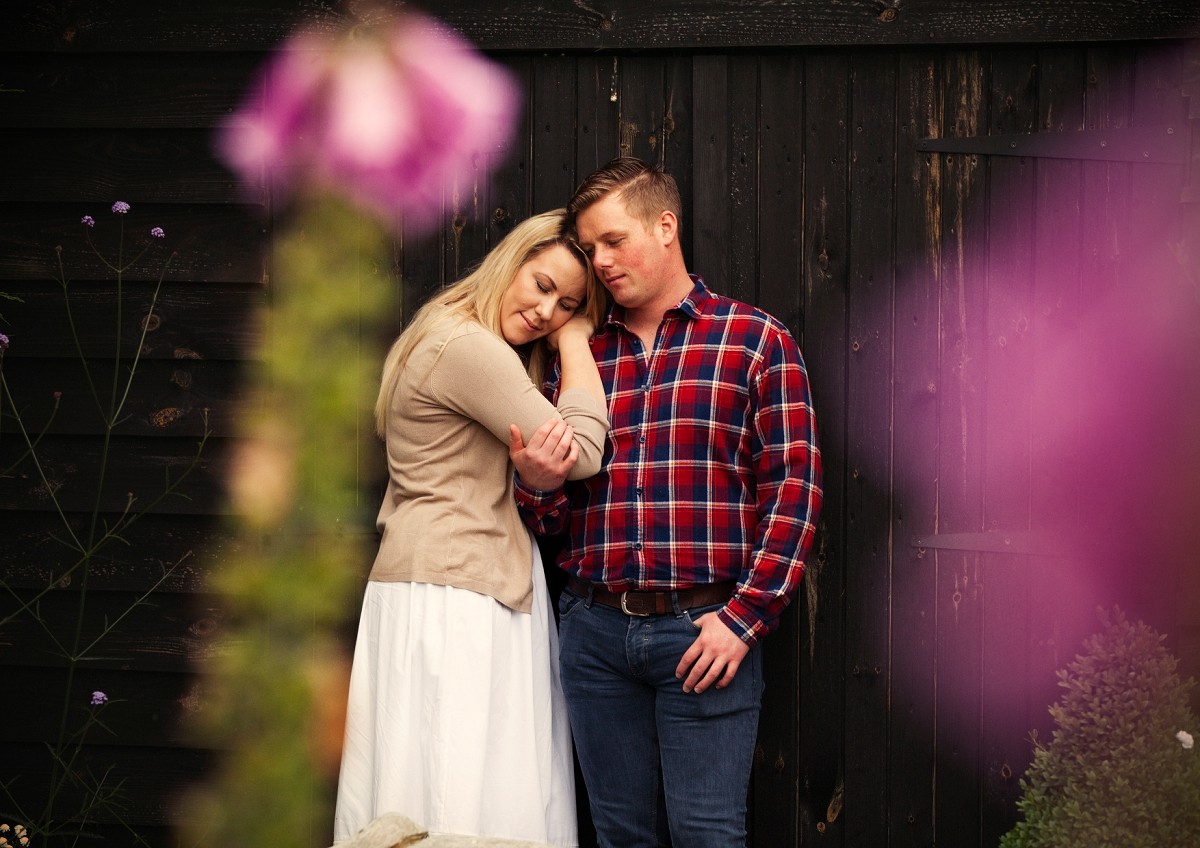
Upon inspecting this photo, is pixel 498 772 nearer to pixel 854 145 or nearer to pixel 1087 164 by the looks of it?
pixel 854 145

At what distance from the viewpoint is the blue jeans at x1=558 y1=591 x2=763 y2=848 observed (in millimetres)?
2328

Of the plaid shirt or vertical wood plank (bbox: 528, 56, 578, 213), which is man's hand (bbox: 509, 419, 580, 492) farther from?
vertical wood plank (bbox: 528, 56, 578, 213)

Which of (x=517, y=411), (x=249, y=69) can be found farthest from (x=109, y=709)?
(x=249, y=69)

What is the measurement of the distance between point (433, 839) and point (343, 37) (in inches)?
80.9

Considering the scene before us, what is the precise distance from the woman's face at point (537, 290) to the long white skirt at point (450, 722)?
65 centimetres

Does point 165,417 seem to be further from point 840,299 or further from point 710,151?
point 840,299

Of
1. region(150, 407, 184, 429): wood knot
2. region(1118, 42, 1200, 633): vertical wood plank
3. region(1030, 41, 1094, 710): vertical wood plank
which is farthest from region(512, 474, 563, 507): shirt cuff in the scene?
region(1118, 42, 1200, 633): vertical wood plank

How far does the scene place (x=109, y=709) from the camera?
2.83 meters

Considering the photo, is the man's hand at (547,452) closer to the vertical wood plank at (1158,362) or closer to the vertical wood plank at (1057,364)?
the vertical wood plank at (1057,364)

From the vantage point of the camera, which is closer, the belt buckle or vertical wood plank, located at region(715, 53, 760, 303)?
the belt buckle

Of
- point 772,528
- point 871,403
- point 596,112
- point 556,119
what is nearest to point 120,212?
point 556,119

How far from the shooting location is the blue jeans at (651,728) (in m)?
2.33

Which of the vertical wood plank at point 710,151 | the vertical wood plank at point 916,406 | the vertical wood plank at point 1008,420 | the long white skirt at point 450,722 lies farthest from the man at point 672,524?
the vertical wood plank at point 1008,420

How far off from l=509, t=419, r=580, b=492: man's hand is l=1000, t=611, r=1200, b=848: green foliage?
130cm
